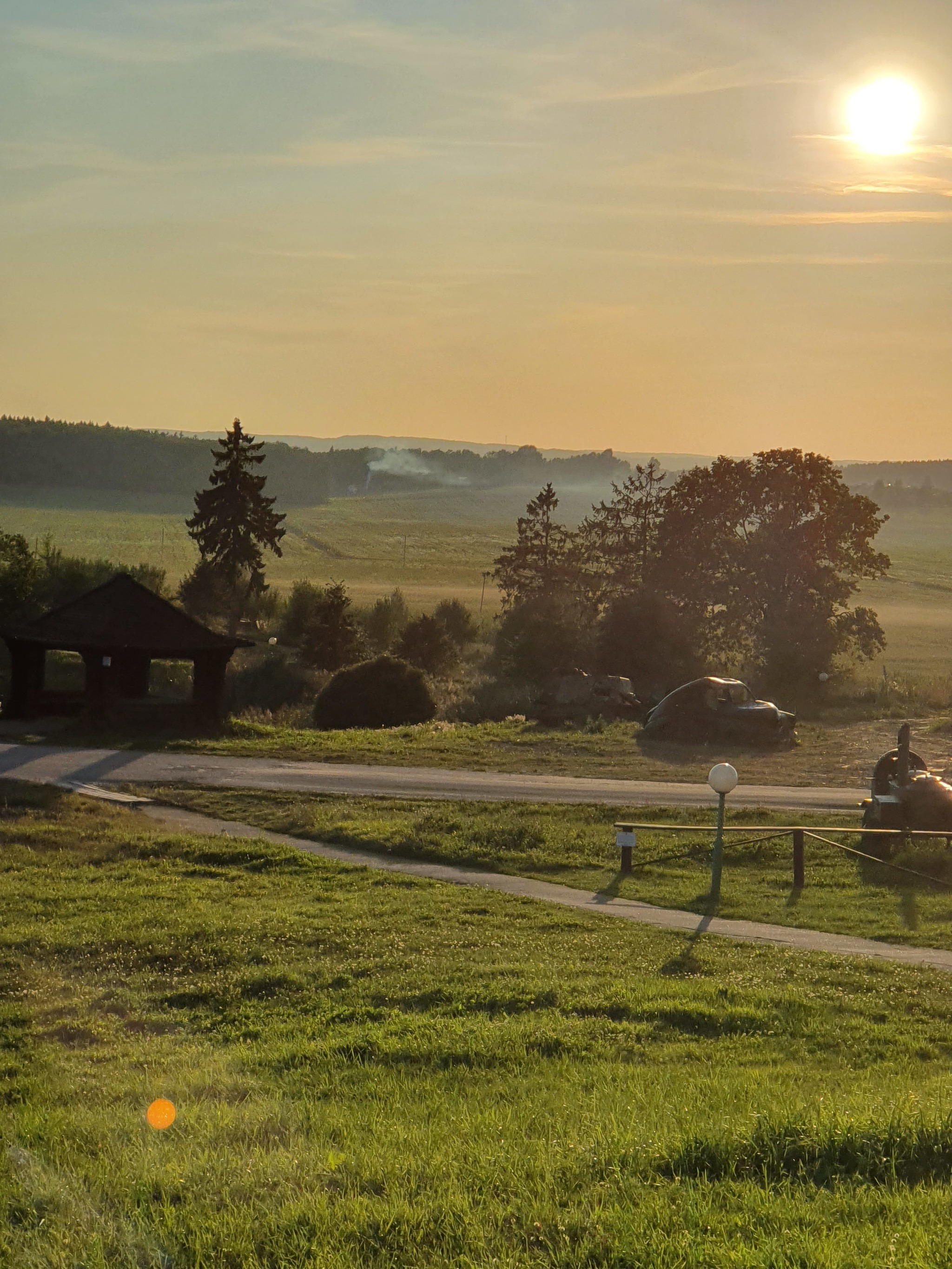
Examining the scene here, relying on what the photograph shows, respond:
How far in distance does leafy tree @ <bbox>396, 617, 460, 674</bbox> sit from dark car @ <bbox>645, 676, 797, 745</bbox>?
1701 centimetres

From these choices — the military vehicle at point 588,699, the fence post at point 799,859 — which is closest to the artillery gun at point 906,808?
the fence post at point 799,859

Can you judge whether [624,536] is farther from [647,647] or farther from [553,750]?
[553,750]

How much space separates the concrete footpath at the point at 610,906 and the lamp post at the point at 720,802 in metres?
0.95

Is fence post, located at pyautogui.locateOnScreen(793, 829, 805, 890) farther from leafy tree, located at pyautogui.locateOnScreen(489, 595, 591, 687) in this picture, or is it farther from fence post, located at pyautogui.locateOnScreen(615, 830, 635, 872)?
leafy tree, located at pyautogui.locateOnScreen(489, 595, 591, 687)

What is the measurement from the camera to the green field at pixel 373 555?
369 ft

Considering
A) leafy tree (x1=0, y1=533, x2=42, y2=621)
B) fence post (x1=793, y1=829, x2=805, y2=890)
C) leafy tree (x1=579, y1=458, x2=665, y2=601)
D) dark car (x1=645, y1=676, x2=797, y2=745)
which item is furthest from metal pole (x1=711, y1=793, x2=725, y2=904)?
leafy tree (x1=579, y1=458, x2=665, y2=601)

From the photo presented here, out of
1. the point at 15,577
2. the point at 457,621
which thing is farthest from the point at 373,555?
the point at 15,577

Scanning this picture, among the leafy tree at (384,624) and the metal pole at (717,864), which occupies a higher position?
the leafy tree at (384,624)

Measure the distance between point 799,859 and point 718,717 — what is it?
64.8ft

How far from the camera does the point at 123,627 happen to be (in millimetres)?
36812

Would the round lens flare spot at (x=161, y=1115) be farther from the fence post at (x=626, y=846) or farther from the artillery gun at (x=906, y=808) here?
the artillery gun at (x=906, y=808)

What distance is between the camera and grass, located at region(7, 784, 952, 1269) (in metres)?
5.57

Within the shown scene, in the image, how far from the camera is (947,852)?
1997 cm

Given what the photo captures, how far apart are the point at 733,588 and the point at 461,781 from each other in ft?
93.2
